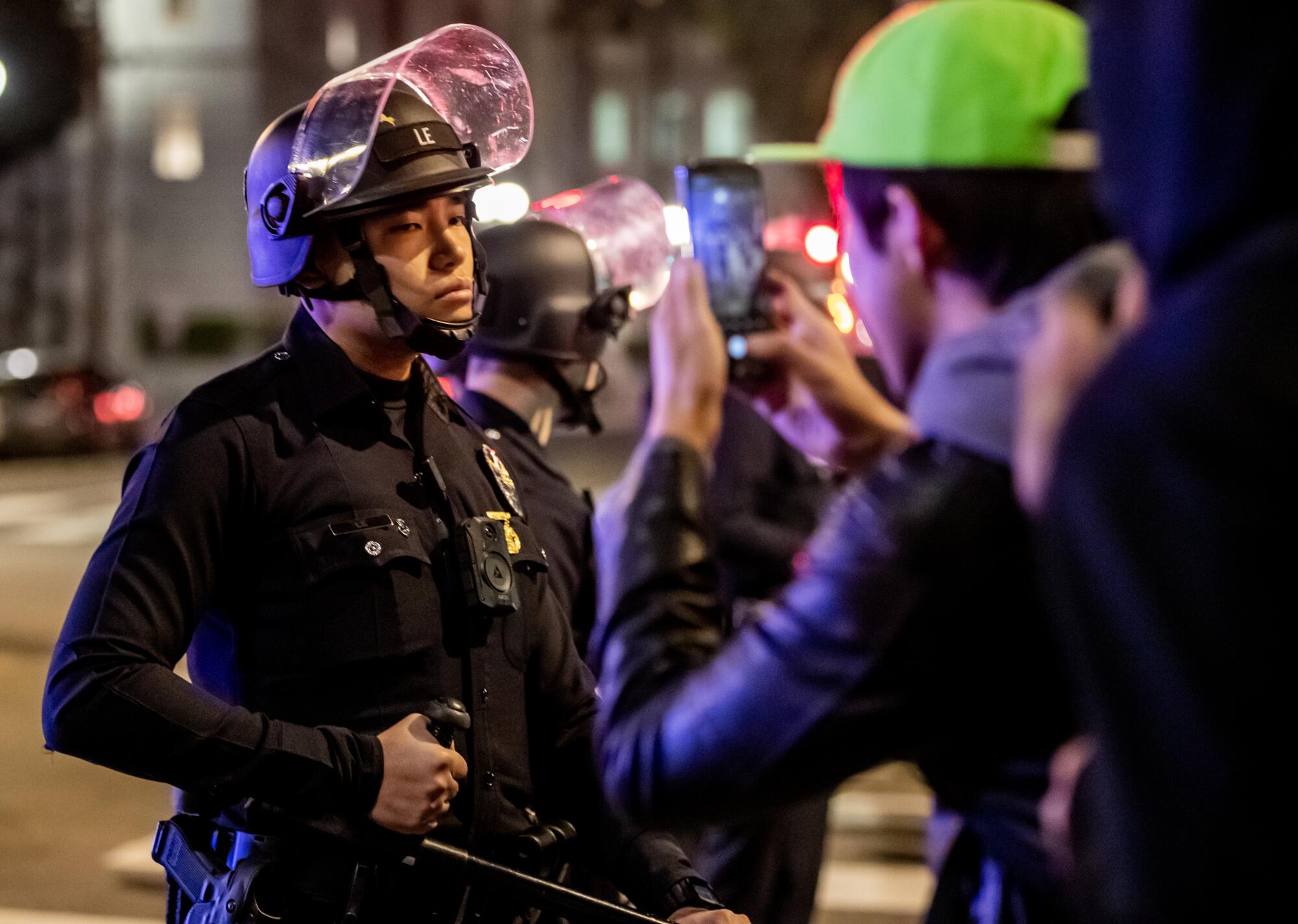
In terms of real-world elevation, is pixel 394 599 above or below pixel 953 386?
below

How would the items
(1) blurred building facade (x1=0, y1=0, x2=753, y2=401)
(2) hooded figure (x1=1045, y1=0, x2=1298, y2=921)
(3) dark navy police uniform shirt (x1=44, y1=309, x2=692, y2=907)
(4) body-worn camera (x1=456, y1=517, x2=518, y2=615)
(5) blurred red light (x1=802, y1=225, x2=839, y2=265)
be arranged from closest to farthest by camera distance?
1. (2) hooded figure (x1=1045, y1=0, x2=1298, y2=921)
2. (3) dark navy police uniform shirt (x1=44, y1=309, x2=692, y2=907)
3. (4) body-worn camera (x1=456, y1=517, x2=518, y2=615)
4. (5) blurred red light (x1=802, y1=225, x2=839, y2=265)
5. (1) blurred building facade (x1=0, y1=0, x2=753, y2=401)

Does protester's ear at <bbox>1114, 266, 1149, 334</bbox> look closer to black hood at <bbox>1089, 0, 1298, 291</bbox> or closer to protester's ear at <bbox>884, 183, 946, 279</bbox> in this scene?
black hood at <bbox>1089, 0, 1298, 291</bbox>

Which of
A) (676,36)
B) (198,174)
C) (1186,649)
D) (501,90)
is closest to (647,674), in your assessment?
(1186,649)

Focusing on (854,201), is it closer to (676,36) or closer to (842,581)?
(842,581)

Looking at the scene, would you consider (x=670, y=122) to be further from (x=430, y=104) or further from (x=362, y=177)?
(x=362, y=177)

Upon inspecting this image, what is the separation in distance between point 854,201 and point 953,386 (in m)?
0.34

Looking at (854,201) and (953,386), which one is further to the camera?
(854,201)

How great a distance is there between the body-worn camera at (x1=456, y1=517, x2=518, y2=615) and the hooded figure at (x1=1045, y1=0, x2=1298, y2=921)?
1.56 m

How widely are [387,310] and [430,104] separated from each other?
1.46 feet

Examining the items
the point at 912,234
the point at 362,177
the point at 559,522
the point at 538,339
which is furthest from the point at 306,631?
the point at 538,339

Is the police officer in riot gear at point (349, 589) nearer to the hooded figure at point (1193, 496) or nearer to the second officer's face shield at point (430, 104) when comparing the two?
the second officer's face shield at point (430, 104)

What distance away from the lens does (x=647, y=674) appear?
162 cm

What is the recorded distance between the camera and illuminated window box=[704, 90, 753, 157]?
180 feet

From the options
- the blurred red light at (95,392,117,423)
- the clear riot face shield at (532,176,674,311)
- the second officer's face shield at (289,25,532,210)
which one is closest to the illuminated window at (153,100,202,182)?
the blurred red light at (95,392,117,423)
